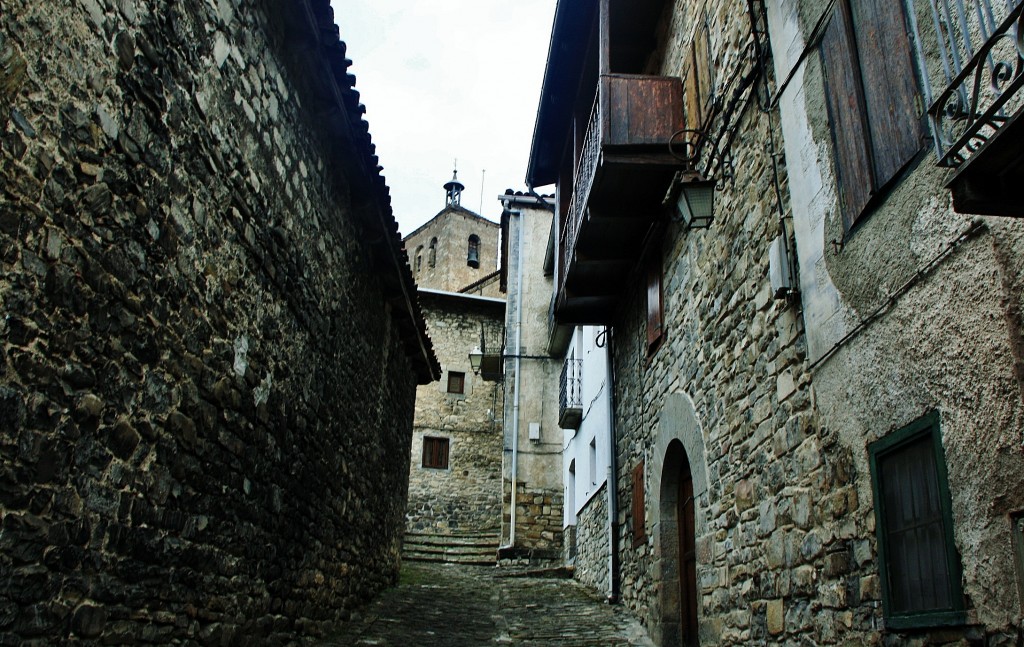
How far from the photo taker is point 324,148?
6844 mm

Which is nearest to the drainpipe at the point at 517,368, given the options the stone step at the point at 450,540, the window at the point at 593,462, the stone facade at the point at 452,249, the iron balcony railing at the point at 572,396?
the stone step at the point at 450,540

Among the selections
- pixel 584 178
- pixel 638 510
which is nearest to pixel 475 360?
pixel 638 510

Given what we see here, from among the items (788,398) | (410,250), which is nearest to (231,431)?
(788,398)

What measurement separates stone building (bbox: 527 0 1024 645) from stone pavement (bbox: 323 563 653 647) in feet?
2.33

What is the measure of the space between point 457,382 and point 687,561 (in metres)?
15.0

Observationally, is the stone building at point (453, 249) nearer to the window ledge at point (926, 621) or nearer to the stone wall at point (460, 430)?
the stone wall at point (460, 430)

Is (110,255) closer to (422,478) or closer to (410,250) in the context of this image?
(422,478)

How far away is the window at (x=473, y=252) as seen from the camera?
1566 inches

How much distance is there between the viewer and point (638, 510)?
8719 mm

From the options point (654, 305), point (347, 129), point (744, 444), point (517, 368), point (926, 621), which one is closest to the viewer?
point (926, 621)

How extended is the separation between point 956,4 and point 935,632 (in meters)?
2.49

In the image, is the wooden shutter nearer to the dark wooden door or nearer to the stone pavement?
the dark wooden door

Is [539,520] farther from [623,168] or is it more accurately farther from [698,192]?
[698,192]

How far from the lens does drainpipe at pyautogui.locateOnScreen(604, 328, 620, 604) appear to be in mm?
9766
